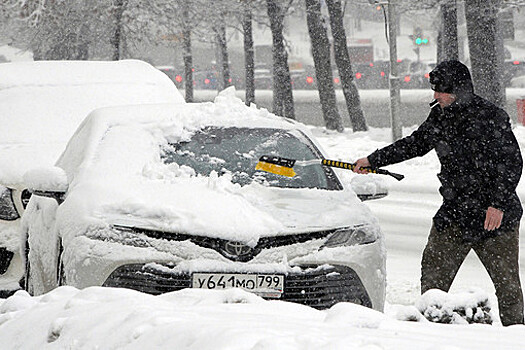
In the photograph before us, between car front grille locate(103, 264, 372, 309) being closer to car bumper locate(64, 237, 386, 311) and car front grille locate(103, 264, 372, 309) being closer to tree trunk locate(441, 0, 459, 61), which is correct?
car bumper locate(64, 237, 386, 311)

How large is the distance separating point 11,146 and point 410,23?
79.0 metres

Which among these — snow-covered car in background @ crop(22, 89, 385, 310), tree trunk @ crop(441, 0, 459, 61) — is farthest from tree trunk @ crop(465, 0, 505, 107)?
snow-covered car in background @ crop(22, 89, 385, 310)

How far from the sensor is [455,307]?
13.0 feet

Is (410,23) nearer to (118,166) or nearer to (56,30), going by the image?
(56,30)

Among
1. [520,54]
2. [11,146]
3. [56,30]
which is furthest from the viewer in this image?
[520,54]

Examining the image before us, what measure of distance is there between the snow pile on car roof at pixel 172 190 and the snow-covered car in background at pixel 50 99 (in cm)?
103

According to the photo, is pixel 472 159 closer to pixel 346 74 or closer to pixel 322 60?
pixel 346 74

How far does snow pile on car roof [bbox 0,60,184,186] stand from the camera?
31.5ft

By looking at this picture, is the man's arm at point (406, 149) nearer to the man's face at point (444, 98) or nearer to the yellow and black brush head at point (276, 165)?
the man's face at point (444, 98)

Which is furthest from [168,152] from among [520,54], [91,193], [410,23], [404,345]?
[410,23]

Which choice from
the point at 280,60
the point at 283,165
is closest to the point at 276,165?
the point at 283,165

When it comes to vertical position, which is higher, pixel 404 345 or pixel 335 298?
pixel 404 345

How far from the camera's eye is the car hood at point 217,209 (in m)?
5.80

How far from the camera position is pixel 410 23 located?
86438 millimetres
